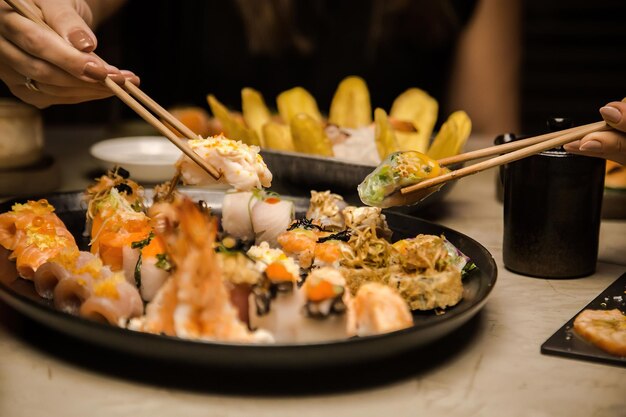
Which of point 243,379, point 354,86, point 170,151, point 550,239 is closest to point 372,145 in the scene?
point 354,86

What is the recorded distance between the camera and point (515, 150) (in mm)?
1548

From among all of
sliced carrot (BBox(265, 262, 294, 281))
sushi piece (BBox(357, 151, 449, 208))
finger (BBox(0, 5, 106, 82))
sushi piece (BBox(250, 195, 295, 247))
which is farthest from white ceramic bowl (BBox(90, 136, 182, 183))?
sliced carrot (BBox(265, 262, 294, 281))

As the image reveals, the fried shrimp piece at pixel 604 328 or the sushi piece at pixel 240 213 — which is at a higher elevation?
the sushi piece at pixel 240 213

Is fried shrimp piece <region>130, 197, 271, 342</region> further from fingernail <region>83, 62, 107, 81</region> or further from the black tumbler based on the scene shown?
the black tumbler

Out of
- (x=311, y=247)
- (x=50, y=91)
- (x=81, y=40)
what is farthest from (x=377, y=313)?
(x=50, y=91)

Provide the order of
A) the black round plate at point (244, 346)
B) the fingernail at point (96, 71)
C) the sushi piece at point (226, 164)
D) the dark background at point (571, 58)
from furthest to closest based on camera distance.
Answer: the dark background at point (571, 58) < the sushi piece at point (226, 164) < the fingernail at point (96, 71) < the black round plate at point (244, 346)

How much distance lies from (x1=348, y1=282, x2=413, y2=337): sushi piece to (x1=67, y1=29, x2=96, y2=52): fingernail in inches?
30.9

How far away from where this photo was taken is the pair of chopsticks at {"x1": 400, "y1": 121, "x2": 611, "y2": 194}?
143 cm

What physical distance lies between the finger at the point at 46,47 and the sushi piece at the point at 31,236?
11.7 inches

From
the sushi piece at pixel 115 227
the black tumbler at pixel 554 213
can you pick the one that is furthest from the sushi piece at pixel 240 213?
the black tumbler at pixel 554 213

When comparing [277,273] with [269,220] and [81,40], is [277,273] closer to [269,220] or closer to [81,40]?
[269,220]

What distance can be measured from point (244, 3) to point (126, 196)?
6.40 feet

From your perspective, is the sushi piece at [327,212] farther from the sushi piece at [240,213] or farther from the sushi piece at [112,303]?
the sushi piece at [112,303]

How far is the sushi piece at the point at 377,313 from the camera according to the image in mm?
1195
